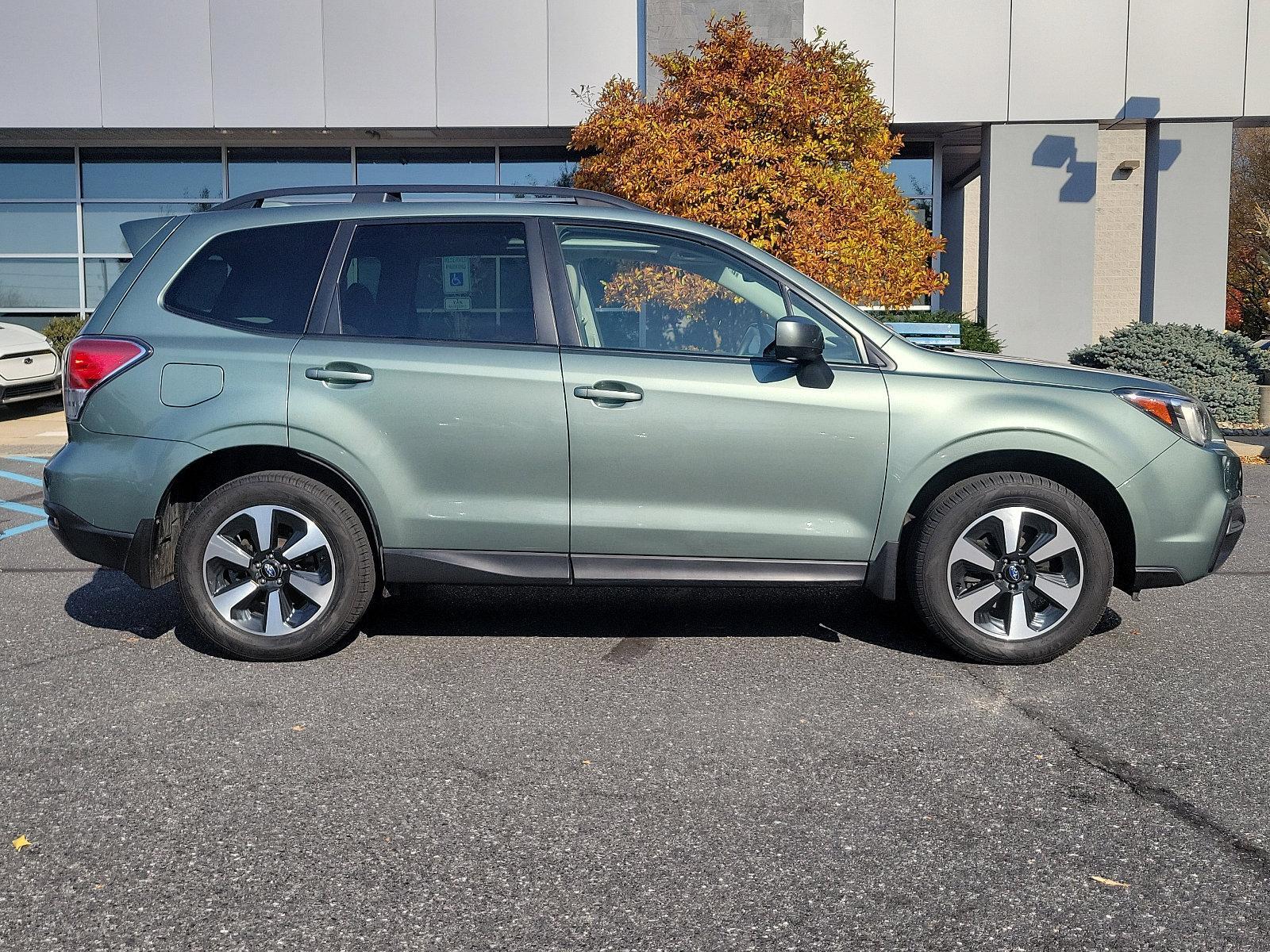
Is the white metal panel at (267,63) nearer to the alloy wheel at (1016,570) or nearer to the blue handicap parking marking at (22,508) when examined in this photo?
the blue handicap parking marking at (22,508)

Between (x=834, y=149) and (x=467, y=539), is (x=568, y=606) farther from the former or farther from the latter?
(x=834, y=149)

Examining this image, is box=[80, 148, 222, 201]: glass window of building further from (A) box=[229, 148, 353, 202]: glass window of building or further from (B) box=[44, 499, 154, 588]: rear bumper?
(B) box=[44, 499, 154, 588]: rear bumper

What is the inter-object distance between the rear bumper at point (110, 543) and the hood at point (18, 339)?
35.6 feet

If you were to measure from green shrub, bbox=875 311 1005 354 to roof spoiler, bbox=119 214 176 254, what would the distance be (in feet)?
37.9

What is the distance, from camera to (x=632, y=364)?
16.1 ft

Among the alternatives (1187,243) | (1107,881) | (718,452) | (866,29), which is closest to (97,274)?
(866,29)

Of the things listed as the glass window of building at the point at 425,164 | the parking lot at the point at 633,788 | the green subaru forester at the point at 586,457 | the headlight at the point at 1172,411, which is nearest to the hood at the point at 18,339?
the glass window of building at the point at 425,164

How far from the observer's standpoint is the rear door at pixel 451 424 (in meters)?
4.87

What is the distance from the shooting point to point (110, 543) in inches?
196

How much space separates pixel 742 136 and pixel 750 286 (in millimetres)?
7847

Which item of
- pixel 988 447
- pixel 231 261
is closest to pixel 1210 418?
pixel 988 447

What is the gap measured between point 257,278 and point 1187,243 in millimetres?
16257

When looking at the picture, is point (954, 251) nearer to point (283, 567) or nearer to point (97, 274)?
point (97, 274)

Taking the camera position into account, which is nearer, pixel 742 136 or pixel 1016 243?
pixel 742 136
